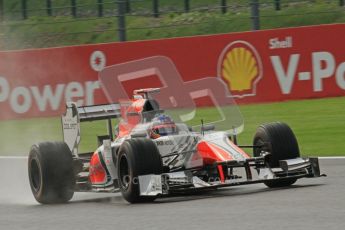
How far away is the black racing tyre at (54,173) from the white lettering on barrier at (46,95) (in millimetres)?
9514

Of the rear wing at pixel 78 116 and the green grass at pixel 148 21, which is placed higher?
the green grass at pixel 148 21

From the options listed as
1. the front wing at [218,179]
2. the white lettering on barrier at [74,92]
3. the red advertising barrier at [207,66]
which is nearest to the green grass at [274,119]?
the red advertising barrier at [207,66]

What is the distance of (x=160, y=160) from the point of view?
10102mm

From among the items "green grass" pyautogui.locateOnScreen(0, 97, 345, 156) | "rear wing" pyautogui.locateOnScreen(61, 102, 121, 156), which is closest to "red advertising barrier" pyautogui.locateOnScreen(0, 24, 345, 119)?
"green grass" pyautogui.locateOnScreen(0, 97, 345, 156)

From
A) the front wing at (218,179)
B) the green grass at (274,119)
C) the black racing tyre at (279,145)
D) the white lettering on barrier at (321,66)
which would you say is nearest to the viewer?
the front wing at (218,179)

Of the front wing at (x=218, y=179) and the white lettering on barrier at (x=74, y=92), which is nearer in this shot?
the front wing at (x=218, y=179)

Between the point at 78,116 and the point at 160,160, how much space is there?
1.99 m

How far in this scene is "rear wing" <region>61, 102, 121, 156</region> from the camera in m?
11.8

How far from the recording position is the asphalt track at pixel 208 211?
8.22m

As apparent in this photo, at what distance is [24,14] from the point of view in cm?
2656

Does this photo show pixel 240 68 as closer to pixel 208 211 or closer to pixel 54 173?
pixel 54 173

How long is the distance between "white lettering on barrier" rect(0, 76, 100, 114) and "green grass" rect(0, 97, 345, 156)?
310 millimetres

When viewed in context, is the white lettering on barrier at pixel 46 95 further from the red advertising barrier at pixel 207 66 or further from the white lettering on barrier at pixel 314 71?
the white lettering on barrier at pixel 314 71

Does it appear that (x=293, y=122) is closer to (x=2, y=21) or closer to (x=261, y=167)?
(x=261, y=167)
